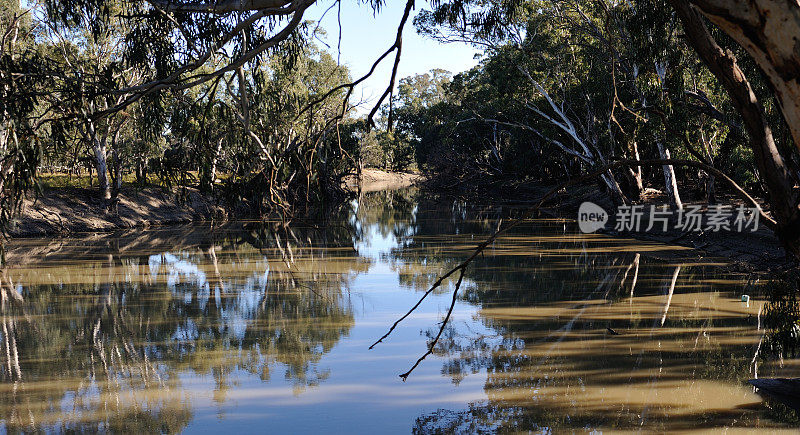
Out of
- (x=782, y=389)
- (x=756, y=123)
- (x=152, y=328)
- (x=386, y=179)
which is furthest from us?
(x=386, y=179)

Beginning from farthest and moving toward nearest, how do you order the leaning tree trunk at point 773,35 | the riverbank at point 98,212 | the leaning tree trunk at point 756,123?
the riverbank at point 98,212
the leaning tree trunk at point 756,123
the leaning tree trunk at point 773,35

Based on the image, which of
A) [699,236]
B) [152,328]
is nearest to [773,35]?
[152,328]

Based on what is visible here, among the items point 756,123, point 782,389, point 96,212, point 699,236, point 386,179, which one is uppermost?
point 386,179

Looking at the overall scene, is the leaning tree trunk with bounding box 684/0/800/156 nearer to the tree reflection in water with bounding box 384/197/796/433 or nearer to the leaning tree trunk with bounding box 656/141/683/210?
the tree reflection in water with bounding box 384/197/796/433

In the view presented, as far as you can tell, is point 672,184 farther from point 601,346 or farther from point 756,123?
point 756,123

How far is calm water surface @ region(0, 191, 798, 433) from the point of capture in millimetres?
4168

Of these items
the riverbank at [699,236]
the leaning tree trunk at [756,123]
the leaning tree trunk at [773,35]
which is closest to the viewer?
the leaning tree trunk at [773,35]

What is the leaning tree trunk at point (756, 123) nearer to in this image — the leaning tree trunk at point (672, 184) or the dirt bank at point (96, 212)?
the leaning tree trunk at point (672, 184)

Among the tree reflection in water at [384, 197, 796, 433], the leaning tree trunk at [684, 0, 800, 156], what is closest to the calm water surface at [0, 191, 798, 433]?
the tree reflection in water at [384, 197, 796, 433]

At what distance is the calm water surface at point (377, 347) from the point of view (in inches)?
164

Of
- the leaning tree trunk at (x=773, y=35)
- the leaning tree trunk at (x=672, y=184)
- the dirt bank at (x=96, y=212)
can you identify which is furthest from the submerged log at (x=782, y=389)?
the dirt bank at (x=96, y=212)

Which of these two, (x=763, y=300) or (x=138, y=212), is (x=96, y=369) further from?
(x=138, y=212)

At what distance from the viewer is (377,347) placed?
5746 mm

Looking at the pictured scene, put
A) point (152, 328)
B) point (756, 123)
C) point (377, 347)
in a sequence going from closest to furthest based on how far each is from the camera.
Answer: point (756, 123) → point (377, 347) → point (152, 328)
